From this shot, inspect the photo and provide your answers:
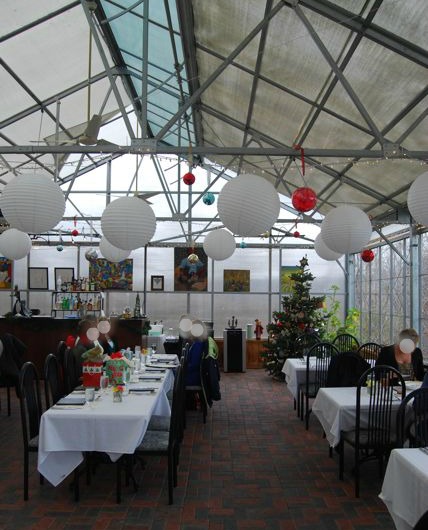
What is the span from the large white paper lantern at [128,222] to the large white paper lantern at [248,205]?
2.57 feet

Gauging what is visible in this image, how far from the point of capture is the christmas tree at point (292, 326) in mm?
10023

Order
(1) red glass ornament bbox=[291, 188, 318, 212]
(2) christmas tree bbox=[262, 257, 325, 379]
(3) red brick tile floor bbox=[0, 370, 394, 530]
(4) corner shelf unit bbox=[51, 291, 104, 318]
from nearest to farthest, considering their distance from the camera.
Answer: (3) red brick tile floor bbox=[0, 370, 394, 530] < (1) red glass ornament bbox=[291, 188, 318, 212] < (2) christmas tree bbox=[262, 257, 325, 379] < (4) corner shelf unit bbox=[51, 291, 104, 318]

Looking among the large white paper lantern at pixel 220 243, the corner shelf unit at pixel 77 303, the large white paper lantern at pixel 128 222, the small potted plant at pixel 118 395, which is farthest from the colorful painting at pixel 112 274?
the small potted plant at pixel 118 395

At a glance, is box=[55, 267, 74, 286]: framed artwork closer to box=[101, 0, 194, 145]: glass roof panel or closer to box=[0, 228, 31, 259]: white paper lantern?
box=[101, 0, 194, 145]: glass roof panel

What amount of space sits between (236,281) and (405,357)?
27.1ft

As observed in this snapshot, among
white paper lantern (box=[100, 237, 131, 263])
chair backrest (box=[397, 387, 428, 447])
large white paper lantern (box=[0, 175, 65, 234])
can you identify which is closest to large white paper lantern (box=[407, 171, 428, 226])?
chair backrest (box=[397, 387, 428, 447])

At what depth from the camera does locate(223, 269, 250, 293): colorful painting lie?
13414 millimetres

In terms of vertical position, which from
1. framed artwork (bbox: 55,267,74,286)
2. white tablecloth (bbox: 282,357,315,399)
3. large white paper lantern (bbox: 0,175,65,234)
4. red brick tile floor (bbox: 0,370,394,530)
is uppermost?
large white paper lantern (bbox: 0,175,65,234)

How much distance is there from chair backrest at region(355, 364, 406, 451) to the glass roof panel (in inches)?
178

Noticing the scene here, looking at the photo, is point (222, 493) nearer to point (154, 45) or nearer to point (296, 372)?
point (296, 372)

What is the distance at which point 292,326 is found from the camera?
1009 centimetres

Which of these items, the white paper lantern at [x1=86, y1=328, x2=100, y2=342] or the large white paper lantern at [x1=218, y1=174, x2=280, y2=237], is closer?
the large white paper lantern at [x1=218, y1=174, x2=280, y2=237]

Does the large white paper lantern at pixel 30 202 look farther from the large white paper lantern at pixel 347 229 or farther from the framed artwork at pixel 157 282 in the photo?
the framed artwork at pixel 157 282

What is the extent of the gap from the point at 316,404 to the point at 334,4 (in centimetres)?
364
